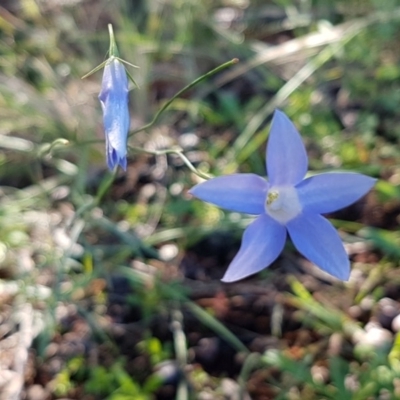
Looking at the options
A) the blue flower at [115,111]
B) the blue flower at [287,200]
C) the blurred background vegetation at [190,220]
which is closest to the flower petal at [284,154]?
the blue flower at [287,200]

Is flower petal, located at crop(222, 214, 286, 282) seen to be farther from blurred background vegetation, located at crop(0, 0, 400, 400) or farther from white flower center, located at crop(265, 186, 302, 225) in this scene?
blurred background vegetation, located at crop(0, 0, 400, 400)

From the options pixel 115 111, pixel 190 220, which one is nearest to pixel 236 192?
pixel 115 111

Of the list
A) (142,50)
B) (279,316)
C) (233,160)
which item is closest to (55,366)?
(279,316)

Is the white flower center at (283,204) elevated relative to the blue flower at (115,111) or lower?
lower

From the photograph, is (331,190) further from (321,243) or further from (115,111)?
(115,111)

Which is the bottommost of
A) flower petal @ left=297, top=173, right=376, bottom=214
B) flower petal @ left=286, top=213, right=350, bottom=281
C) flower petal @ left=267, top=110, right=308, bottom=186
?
flower petal @ left=286, top=213, right=350, bottom=281

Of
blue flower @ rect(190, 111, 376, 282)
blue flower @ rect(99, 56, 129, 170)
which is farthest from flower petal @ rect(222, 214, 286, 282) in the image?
blue flower @ rect(99, 56, 129, 170)

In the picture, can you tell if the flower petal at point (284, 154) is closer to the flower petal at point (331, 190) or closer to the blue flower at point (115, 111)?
the flower petal at point (331, 190)
